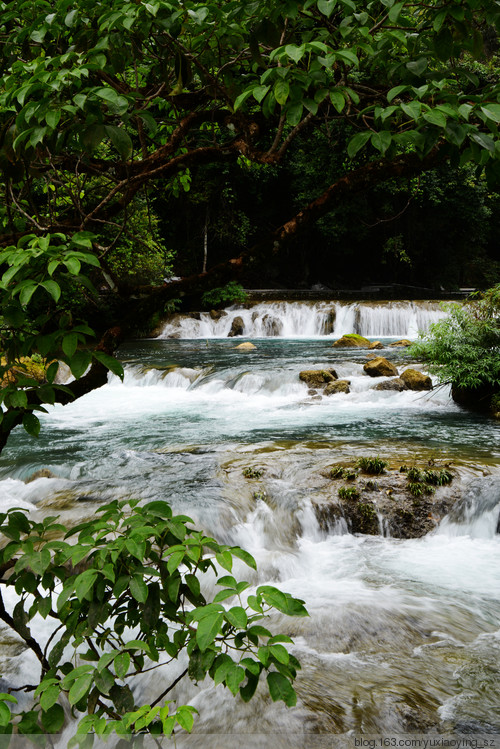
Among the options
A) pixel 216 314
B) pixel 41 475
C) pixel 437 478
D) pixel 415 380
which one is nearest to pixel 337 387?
pixel 415 380

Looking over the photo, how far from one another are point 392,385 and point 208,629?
10.4 metres

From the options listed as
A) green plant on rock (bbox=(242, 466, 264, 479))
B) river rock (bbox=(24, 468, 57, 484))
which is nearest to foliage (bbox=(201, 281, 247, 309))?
river rock (bbox=(24, 468, 57, 484))

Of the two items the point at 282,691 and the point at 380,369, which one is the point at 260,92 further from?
the point at 380,369

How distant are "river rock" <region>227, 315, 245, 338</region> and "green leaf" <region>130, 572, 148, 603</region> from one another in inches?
788

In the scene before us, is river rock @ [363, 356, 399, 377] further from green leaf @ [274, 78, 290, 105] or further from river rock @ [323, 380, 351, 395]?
green leaf @ [274, 78, 290, 105]

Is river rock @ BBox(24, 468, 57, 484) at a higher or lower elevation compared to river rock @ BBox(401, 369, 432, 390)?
lower

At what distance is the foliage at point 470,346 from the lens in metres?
8.98

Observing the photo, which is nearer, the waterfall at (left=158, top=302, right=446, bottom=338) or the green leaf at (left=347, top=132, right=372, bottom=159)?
the green leaf at (left=347, top=132, right=372, bottom=159)

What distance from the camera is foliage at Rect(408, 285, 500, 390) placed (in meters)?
8.98

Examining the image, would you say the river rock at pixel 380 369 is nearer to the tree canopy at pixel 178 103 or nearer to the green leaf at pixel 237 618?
the tree canopy at pixel 178 103

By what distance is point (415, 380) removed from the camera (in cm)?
1125

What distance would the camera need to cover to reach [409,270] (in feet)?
102

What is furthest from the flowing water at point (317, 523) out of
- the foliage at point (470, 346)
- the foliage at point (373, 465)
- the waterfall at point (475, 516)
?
the foliage at point (470, 346)

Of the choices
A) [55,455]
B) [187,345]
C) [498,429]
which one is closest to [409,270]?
[187,345]
